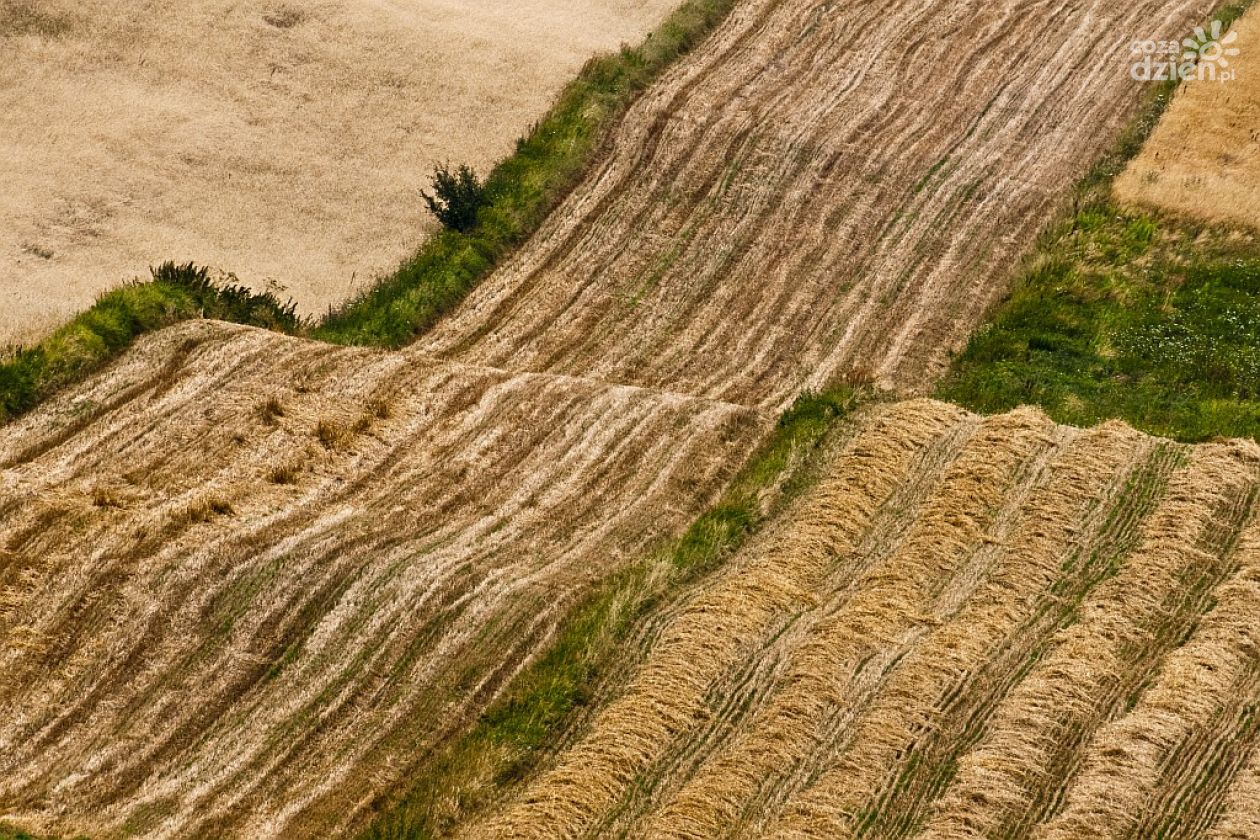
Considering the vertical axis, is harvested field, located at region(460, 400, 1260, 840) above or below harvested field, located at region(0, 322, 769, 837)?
below

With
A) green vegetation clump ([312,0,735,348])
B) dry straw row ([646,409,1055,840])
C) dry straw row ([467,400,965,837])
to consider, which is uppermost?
green vegetation clump ([312,0,735,348])

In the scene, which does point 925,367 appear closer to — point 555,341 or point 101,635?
point 555,341

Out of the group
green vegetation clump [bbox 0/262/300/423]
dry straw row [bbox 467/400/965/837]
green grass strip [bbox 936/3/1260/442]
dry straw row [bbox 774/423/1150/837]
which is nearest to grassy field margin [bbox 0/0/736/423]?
green vegetation clump [bbox 0/262/300/423]

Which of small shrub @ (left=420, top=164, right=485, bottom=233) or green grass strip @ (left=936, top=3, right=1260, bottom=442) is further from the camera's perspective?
small shrub @ (left=420, top=164, right=485, bottom=233)

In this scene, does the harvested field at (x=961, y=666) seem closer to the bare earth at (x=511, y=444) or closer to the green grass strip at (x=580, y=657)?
the bare earth at (x=511, y=444)

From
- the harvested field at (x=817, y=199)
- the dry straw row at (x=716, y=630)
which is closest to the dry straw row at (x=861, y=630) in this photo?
the dry straw row at (x=716, y=630)

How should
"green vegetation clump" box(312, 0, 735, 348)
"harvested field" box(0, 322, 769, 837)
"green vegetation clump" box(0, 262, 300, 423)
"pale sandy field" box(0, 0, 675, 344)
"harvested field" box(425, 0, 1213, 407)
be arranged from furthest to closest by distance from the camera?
"pale sandy field" box(0, 0, 675, 344) → "green vegetation clump" box(312, 0, 735, 348) → "harvested field" box(425, 0, 1213, 407) → "green vegetation clump" box(0, 262, 300, 423) → "harvested field" box(0, 322, 769, 837)

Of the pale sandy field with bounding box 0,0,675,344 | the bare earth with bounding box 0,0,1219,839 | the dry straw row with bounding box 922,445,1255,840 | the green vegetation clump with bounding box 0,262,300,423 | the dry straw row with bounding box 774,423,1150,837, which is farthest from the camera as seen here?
the pale sandy field with bounding box 0,0,675,344

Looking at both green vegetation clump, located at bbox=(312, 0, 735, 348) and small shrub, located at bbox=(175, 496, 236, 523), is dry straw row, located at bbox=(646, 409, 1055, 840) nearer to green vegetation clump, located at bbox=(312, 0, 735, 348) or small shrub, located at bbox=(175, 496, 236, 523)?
small shrub, located at bbox=(175, 496, 236, 523)
